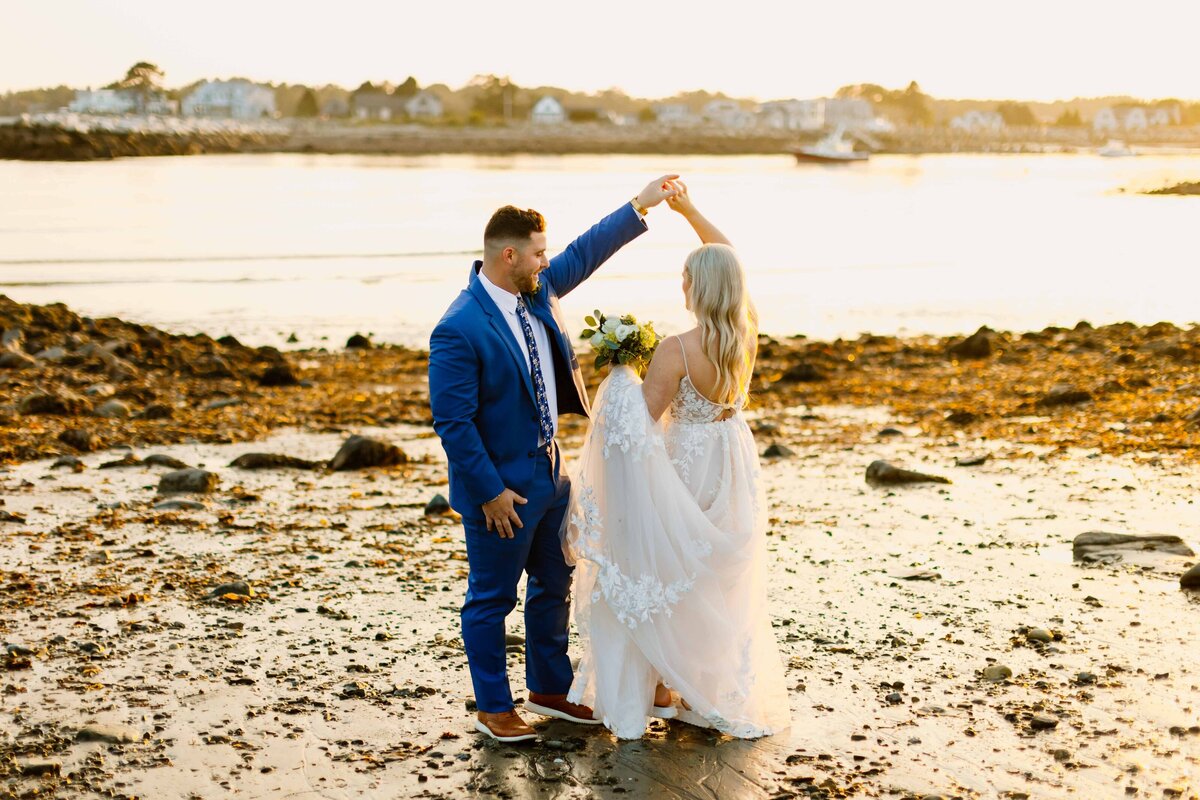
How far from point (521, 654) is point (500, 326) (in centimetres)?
213

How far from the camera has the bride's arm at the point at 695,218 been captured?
5.42 metres

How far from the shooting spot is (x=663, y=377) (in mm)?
5254

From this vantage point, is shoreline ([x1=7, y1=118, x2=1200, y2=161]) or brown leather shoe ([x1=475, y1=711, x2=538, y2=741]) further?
shoreline ([x1=7, y1=118, x2=1200, y2=161])

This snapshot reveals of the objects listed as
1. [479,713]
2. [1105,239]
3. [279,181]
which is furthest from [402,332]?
[279,181]

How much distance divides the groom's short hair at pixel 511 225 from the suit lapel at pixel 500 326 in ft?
0.65

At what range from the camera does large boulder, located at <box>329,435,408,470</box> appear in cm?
1086

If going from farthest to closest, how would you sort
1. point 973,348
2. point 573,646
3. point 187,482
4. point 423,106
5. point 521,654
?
point 423,106, point 973,348, point 187,482, point 573,646, point 521,654

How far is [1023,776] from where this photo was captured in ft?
16.0

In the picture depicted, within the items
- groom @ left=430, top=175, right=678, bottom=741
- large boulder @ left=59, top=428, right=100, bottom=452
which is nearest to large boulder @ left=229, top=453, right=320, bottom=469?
large boulder @ left=59, top=428, right=100, bottom=452

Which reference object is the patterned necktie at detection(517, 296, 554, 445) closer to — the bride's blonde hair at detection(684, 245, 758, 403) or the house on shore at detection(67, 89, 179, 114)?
the bride's blonde hair at detection(684, 245, 758, 403)

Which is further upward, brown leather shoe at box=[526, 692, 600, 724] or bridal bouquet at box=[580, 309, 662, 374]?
bridal bouquet at box=[580, 309, 662, 374]

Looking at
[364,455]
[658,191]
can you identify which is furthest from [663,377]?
[364,455]

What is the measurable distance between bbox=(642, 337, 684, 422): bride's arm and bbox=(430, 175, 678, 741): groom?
351mm

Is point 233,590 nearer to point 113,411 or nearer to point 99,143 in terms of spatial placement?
point 113,411
